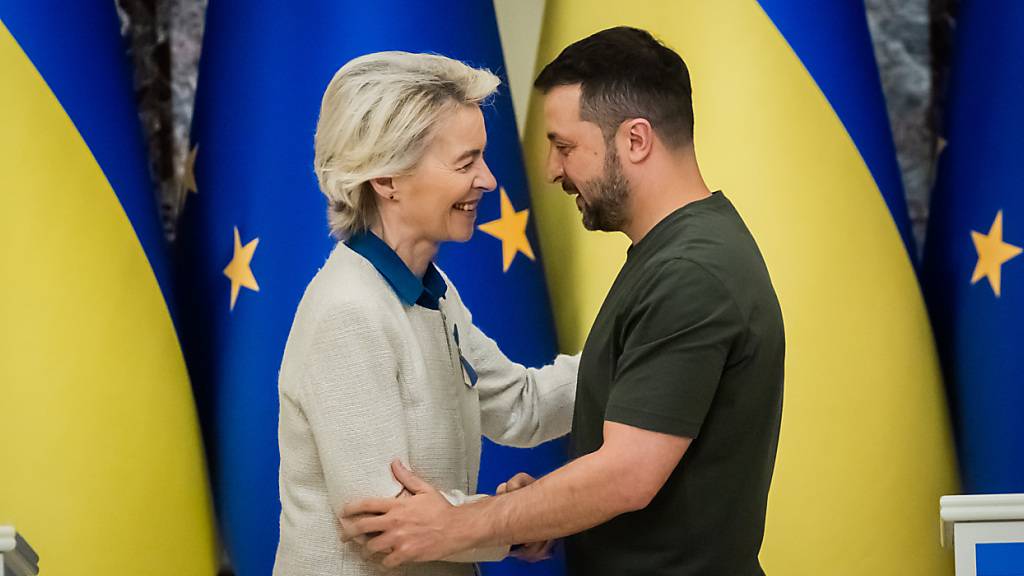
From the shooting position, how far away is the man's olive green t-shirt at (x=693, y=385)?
3.06ft

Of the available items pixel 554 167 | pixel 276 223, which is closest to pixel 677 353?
pixel 554 167

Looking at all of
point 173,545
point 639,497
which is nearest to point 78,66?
point 173,545

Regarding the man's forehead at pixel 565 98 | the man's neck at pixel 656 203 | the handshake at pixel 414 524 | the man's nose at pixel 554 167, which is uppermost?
the man's forehead at pixel 565 98

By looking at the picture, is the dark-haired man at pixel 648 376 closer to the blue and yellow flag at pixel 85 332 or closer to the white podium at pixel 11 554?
the white podium at pixel 11 554

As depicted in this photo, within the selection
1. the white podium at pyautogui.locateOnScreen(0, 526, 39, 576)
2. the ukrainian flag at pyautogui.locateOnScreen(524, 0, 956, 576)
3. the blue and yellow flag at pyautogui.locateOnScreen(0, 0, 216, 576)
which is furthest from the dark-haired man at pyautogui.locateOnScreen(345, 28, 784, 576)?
the blue and yellow flag at pyautogui.locateOnScreen(0, 0, 216, 576)

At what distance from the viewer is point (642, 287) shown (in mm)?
970

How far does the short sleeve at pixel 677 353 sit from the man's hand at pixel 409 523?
0.16 m

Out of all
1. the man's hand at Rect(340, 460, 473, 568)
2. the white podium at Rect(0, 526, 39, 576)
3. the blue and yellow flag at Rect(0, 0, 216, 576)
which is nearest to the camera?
the white podium at Rect(0, 526, 39, 576)

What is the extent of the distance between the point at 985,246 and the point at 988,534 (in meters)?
0.73

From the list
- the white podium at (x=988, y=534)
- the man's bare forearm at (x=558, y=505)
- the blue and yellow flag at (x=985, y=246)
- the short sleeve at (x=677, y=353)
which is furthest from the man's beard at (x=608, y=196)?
the blue and yellow flag at (x=985, y=246)

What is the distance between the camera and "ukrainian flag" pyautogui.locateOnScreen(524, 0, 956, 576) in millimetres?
1473

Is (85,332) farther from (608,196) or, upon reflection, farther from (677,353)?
(677,353)

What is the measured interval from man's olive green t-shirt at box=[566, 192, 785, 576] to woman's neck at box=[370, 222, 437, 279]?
0.56 feet

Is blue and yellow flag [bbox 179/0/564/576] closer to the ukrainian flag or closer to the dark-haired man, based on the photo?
the ukrainian flag
